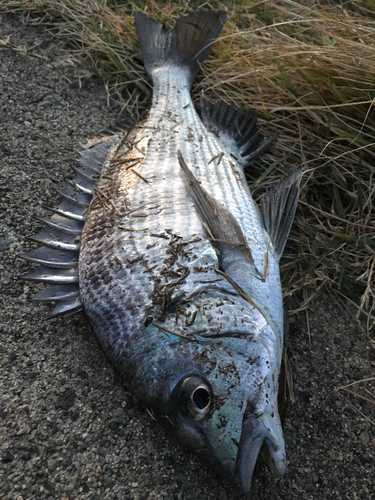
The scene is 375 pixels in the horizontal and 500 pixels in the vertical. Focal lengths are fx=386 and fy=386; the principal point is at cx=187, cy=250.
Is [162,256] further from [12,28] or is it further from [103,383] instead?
[12,28]

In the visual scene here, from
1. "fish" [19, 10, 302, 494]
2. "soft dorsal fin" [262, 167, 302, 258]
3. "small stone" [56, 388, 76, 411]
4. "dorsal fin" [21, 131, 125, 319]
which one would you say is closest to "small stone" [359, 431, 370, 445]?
"fish" [19, 10, 302, 494]

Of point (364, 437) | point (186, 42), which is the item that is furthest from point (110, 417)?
point (186, 42)

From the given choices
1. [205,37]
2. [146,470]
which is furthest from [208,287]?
[205,37]

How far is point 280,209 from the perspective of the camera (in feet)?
8.27

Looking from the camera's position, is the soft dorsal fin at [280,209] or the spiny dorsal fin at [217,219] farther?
the soft dorsal fin at [280,209]

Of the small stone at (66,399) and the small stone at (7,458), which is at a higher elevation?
the small stone at (66,399)

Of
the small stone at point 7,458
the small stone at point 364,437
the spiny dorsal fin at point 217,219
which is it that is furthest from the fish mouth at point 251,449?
the small stone at point 7,458

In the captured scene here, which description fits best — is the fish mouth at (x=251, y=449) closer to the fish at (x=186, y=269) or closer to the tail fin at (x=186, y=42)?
the fish at (x=186, y=269)

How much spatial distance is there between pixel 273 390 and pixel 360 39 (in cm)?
270

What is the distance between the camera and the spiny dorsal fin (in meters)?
2.18

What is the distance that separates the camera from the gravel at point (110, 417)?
1792 mm

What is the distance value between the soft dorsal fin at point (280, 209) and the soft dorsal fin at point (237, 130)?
48 centimetres

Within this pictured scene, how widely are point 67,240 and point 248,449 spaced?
1.57m

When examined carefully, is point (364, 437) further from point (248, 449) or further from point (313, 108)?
point (313, 108)
